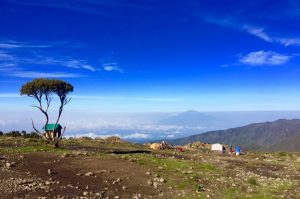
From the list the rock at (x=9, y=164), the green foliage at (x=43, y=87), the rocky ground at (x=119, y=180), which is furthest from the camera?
the green foliage at (x=43, y=87)

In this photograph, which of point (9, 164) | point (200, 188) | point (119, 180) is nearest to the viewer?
point (200, 188)

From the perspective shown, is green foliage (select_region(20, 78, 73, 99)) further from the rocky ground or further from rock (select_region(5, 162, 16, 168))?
rock (select_region(5, 162, 16, 168))

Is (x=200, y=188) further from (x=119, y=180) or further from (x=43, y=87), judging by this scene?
(x=43, y=87)

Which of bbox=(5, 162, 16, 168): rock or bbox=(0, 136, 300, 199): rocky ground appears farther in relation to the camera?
bbox=(5, 162, 16, 168): rock

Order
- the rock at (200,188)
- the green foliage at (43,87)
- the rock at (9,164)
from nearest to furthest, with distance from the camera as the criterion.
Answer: the rock at (200,188) < the rock at (9,164) < the green foliage at (43,87)

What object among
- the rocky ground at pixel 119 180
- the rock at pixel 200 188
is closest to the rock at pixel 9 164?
the rocky ground at pixel 119 180

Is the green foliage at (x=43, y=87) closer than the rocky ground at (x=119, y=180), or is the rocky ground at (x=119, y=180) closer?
the rocky ground at (x=119, y=180)

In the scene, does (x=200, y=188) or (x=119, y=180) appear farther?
(x=119, y=180)

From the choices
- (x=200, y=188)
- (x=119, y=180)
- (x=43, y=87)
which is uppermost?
(x=43, y=87)

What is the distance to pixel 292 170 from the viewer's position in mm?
50906

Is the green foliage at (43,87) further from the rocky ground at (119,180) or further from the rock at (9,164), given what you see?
the rock at (9,164)

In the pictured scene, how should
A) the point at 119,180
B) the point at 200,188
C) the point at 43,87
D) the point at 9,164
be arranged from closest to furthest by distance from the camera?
1. the point at 200,188
2. the point at 119,180
3. the point at 9,164
4. the point at 43,87

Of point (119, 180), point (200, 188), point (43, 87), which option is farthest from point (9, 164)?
point (43, 87)

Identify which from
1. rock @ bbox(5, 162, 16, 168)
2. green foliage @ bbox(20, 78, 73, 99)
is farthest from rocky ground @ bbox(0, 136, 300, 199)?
green foliage @ bbox(20, 78, 73, 99)
